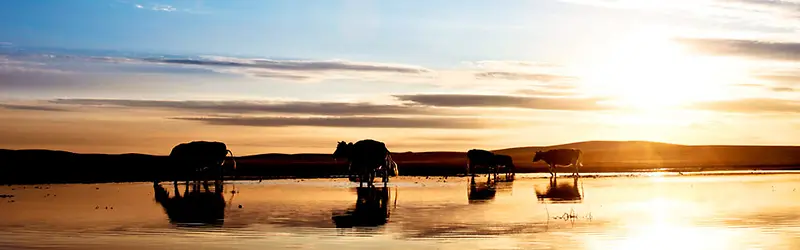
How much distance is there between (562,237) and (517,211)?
6407 millimetres

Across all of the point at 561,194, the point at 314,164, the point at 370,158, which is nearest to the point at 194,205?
the point at 561,194

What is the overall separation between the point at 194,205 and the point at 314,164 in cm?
5440

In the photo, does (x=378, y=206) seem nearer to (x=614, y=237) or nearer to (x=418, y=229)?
(x=418, y=229)

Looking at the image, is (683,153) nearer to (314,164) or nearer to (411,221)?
(314,164)

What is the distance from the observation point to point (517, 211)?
2473 centimetres

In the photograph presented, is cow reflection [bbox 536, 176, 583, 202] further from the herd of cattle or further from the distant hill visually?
the distant hill

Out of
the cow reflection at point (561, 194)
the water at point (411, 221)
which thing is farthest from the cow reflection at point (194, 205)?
the cow reflection at point (561, 194)

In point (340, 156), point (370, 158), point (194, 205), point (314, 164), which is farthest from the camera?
point (314, 164)

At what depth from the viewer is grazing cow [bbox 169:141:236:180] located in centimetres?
4234

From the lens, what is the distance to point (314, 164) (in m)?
81.6

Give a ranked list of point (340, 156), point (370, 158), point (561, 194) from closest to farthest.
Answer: point (561, 194) → point (370, 158) → point (340, 156)

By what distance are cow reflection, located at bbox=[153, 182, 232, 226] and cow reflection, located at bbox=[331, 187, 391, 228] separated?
2661 mm

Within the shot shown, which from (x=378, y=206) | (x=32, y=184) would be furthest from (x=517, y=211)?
(x=32, y=184)

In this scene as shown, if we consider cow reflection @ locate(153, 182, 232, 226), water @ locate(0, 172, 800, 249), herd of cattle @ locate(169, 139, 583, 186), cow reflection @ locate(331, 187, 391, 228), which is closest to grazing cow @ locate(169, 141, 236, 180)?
herd of cattle @ locate(169, 139, 583, 186)
